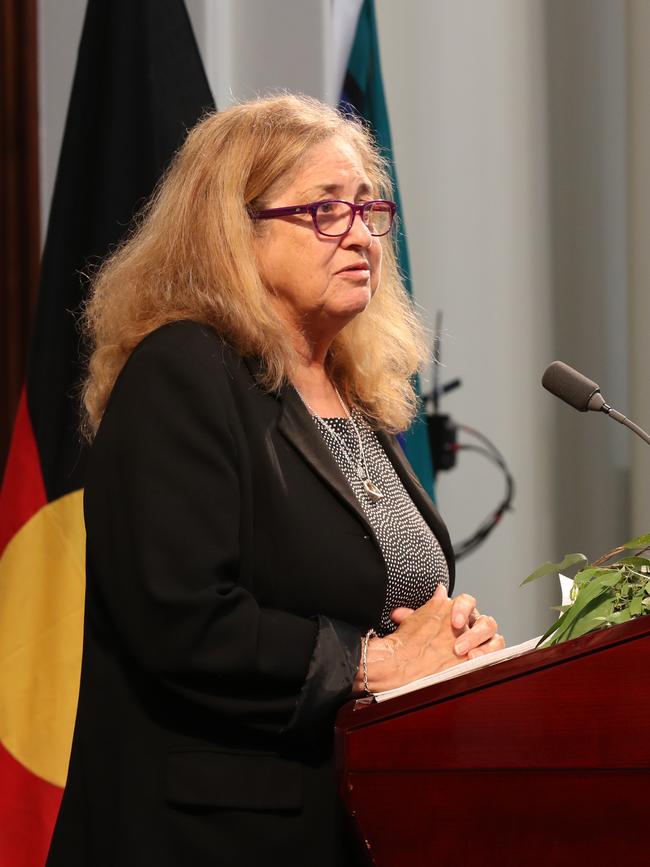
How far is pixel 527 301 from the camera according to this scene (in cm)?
354

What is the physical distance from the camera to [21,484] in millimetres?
2508

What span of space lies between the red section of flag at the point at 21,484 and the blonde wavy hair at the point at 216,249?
0.76 meters

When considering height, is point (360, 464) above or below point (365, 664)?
above

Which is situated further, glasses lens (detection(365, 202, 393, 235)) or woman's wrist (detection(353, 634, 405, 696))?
glasses lens (detection(365, 202, 393, 235))

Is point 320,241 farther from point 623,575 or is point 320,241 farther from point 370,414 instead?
point 623,575

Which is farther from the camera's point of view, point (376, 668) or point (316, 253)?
point (316, 253)

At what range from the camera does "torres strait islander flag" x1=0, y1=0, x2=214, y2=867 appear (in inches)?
94.5

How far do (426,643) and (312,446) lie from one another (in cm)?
29

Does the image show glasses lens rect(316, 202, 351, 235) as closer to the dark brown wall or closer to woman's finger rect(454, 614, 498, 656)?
woman's finger rect(454, 614, 498, 656)

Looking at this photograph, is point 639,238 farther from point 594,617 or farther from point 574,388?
point 594,617

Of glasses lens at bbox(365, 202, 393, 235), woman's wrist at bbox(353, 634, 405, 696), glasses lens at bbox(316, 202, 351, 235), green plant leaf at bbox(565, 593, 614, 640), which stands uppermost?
glasses lens at bbox(316, 202, 351, 235)

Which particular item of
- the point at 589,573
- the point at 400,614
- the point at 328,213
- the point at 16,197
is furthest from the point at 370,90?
the point at 589,573

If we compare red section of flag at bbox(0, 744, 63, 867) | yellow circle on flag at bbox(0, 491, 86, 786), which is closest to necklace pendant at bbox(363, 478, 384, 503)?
yellow circle on flag at bbox(0, 491, 86, 786)

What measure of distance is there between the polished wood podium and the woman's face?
2.17 ft
